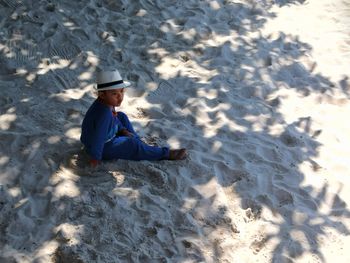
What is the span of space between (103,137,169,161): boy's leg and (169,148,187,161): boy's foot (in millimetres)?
77

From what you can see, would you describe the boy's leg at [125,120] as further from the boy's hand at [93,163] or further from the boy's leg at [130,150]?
the boy's hand at [93,163]

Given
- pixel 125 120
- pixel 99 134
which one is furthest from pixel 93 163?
pixel 125 120

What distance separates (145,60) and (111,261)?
11.4ft

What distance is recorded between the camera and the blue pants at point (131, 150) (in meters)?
4.49

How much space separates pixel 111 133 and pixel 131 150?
25 cm

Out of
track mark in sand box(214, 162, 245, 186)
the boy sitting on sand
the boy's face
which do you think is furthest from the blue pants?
track mark in sand box(214, 162, 245, 186)

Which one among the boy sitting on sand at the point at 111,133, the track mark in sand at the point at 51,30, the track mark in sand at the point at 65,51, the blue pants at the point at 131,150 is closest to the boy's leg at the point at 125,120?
the boy sitting on sand at the point at 111,133

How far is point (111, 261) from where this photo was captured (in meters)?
3.59

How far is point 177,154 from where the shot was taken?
4652 mm

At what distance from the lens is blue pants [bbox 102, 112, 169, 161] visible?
449 cm

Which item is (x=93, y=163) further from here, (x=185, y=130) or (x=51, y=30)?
(x=51, y=30)

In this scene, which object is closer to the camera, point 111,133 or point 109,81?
point 109,81

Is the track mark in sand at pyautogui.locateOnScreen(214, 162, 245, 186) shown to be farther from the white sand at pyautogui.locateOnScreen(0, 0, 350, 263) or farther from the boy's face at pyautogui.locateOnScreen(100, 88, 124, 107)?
the boy's face at pyautogui.locateOnScreen(100, 88, 124, 107)

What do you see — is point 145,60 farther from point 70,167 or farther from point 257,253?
point 257,253
